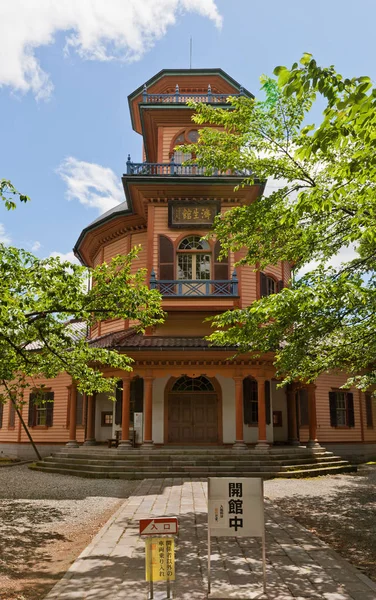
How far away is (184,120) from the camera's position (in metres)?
21.2

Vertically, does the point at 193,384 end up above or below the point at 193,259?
below

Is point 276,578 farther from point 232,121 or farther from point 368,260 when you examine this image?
point 232,121

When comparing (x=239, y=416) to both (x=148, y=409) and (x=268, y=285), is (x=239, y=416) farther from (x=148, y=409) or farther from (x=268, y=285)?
(x=268, y=285)

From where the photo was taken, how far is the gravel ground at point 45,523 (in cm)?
591

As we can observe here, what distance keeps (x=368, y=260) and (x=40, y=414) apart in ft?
59.4

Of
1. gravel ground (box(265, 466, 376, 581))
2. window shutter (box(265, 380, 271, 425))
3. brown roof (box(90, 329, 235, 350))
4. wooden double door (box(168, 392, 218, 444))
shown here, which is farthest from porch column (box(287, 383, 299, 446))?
brown roof (box(90, 329, 235, 350))

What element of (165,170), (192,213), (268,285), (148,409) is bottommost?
(148,409)

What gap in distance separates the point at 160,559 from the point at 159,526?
32 centimetres

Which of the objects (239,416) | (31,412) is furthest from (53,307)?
(31,412)

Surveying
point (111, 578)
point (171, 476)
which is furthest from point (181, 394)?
point (111, 578)

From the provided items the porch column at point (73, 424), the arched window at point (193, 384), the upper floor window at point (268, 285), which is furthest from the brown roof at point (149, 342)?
the upper floor window at point (268, 285)

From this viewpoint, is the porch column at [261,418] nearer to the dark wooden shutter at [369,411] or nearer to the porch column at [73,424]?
the porch column at [73,424]

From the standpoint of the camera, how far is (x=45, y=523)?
29.5 feet

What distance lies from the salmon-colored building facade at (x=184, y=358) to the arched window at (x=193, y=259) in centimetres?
4
